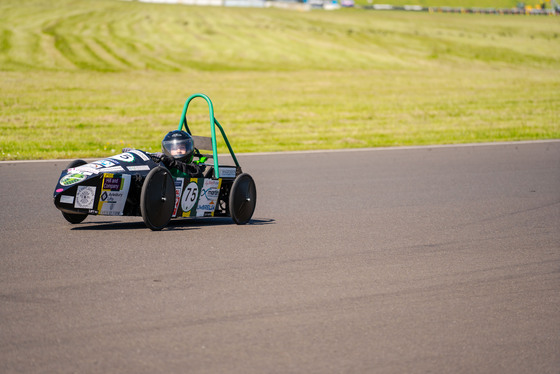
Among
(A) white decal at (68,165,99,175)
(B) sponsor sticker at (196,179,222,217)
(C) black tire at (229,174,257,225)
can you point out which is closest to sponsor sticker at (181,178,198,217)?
(B) sponsor sticker at (196,179,222,217)

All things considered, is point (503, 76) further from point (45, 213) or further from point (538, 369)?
point (538, 369)

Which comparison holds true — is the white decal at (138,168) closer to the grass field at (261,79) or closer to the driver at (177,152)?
the driver at (177,152)

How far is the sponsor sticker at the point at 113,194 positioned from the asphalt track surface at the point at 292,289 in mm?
263

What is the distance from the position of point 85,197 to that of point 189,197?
1.13 m

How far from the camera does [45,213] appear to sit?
8742 mm

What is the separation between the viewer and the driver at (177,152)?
27.1ft

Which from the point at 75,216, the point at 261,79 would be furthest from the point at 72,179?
the point at 261,79

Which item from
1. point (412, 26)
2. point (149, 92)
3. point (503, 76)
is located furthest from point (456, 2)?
point (149, 92)

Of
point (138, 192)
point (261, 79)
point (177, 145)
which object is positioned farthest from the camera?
point (261, 79)

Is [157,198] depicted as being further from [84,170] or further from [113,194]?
[84,170]

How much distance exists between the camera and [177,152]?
8281mm

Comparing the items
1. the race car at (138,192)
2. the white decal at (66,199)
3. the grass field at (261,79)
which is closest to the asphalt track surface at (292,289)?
the race car at (138,192)

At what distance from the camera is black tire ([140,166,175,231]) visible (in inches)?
290

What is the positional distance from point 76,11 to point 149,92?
30.3 metres
